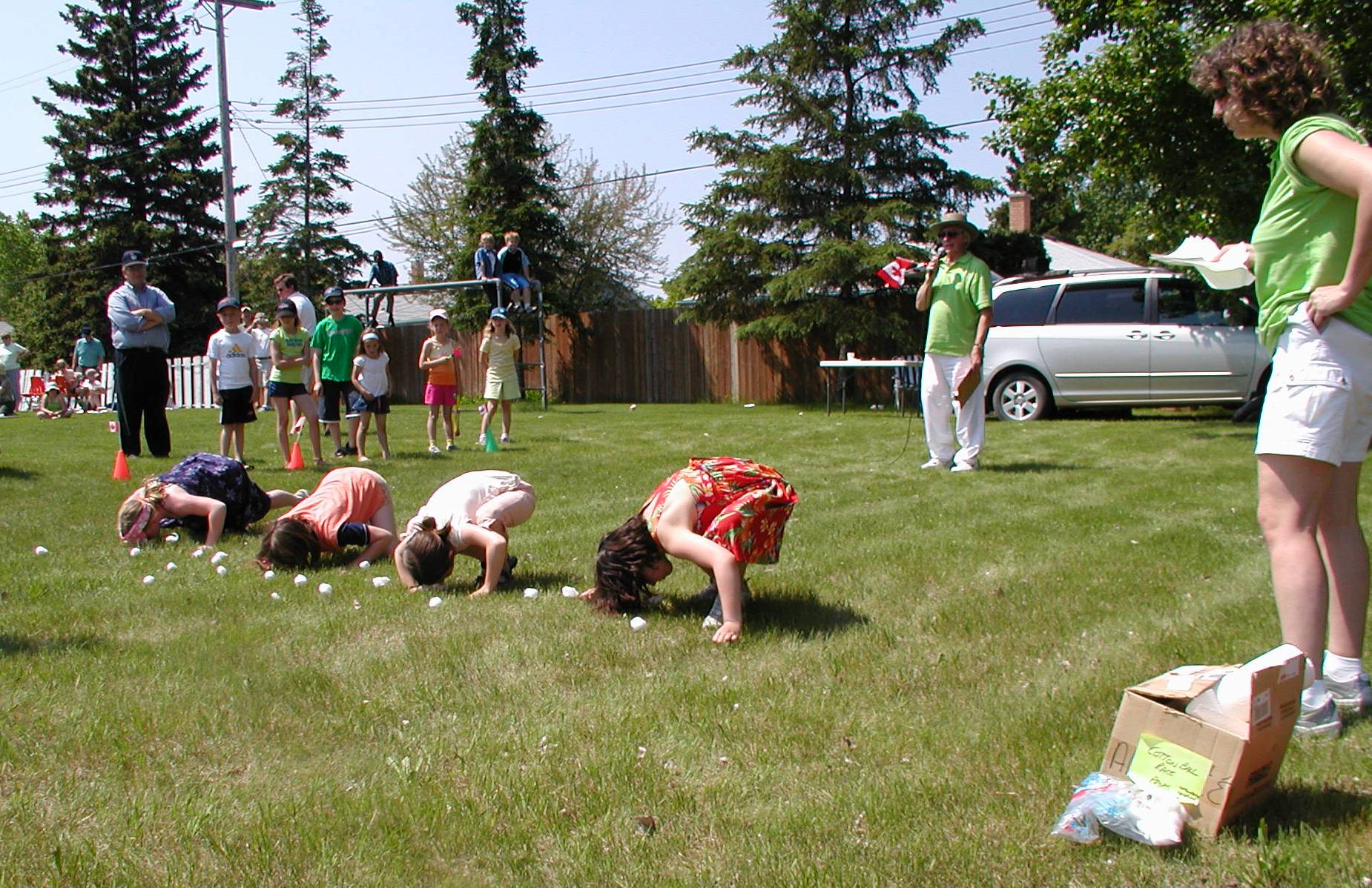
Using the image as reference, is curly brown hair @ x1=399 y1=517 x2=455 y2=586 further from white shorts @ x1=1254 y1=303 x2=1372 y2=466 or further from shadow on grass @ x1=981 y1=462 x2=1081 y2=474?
shadow on grass @ x1=981 y1=462 x2=1081 y2=474

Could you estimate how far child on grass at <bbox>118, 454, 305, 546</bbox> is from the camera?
21.1ft

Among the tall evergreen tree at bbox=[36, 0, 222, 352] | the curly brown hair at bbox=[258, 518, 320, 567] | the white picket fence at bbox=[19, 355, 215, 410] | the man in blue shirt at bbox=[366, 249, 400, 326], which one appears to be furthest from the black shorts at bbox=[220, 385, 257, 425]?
the tall evergreen tree at bbox=[36, 0, 222, 352]

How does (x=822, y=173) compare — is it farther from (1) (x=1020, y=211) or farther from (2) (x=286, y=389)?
(1) (x=1020, y=211)

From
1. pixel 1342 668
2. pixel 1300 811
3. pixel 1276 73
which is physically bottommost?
pixel 1300 811

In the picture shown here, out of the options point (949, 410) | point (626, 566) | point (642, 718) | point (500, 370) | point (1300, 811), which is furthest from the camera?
point (500, 370)

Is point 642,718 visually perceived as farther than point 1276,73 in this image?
Yes

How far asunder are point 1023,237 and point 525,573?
27382mm

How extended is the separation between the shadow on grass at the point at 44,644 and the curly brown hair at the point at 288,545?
4.05ft

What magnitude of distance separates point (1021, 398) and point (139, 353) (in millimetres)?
10188

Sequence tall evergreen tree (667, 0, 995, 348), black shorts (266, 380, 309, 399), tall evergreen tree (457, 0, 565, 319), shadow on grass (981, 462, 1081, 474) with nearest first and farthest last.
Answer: shadow on grass (981, 462, 1081, 474) → black shorts (266, 380, 309, 399) → tall evergreen tree (667, 0, 995, 348) → tall evergreen tree (457, 0, 565, 319)

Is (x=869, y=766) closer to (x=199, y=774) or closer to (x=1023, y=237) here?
(x=199, y=774)

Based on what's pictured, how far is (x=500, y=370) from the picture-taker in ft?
A: 39.7

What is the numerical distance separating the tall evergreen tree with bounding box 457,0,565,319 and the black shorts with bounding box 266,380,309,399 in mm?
17821

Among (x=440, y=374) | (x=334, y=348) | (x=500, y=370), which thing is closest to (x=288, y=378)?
(x=334, y=348)
